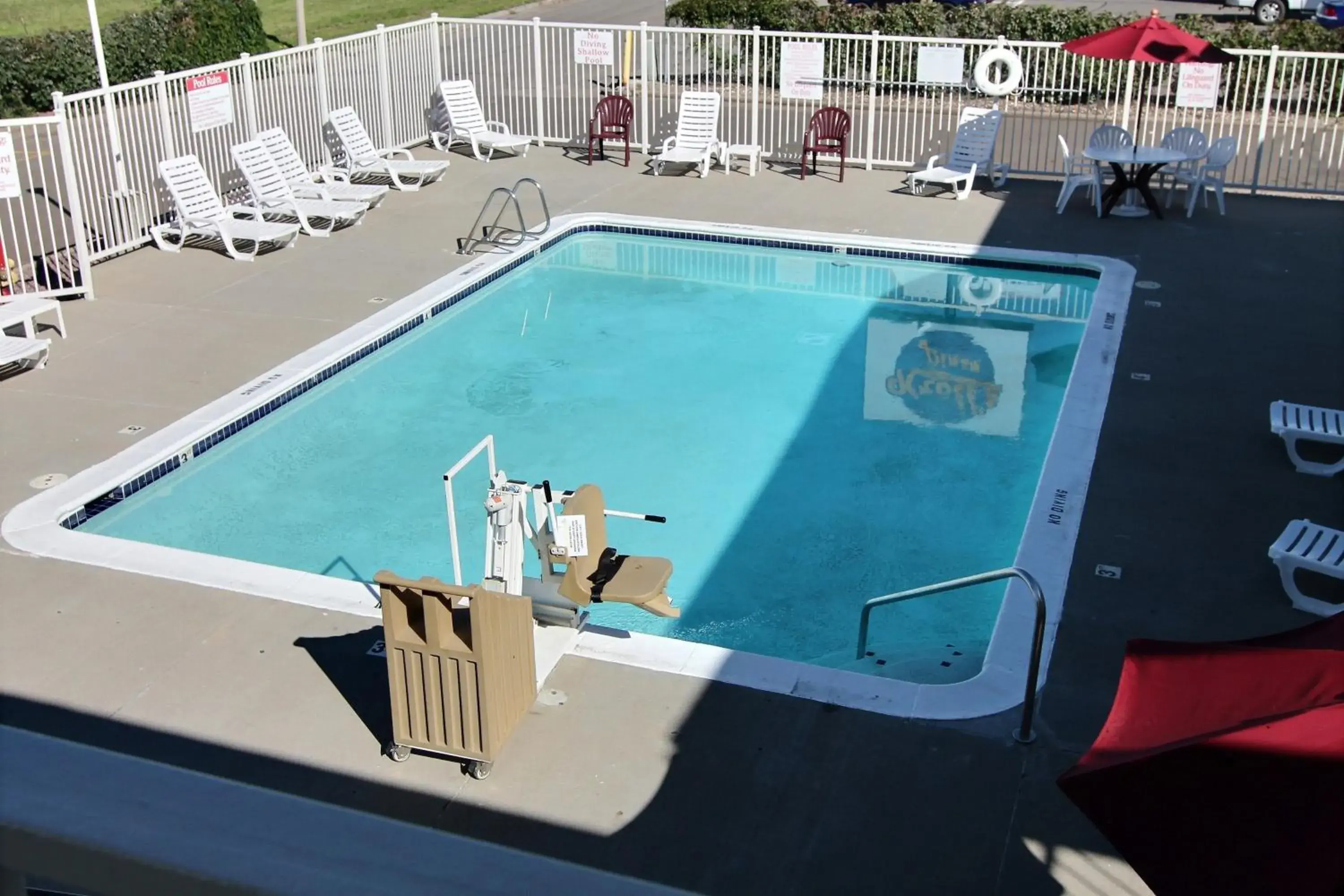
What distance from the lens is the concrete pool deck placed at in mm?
5289

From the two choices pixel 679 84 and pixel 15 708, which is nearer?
pixel 15 708

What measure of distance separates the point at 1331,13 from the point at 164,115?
23.4 metres

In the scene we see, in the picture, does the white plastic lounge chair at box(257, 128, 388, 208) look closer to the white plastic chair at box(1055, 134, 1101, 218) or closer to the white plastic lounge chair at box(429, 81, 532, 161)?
the white plastic lounge chair at box(429, 81, 532, 161)

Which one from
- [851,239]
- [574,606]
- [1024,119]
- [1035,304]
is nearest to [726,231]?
[851,239]

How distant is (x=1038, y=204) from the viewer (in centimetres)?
1540

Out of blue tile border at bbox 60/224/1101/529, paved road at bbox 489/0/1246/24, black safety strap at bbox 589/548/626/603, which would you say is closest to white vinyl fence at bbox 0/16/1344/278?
blue tile border at bbox 60/224/1101/529

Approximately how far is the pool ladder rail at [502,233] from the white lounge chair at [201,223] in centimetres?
174

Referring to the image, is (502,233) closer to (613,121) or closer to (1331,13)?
(613,121)

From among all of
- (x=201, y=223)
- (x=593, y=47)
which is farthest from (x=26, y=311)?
(x=593, y=47)

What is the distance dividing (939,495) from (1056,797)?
4.20 metres

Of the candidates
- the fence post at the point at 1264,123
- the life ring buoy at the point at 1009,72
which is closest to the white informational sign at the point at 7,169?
the life ring buoy at the point at 1009,72

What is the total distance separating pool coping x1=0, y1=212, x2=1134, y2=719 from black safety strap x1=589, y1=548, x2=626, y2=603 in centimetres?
29

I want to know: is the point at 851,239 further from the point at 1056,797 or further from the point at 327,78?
the point at 1056,797

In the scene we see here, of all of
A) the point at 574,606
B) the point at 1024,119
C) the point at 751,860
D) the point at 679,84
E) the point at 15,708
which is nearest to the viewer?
the point at 751,860
